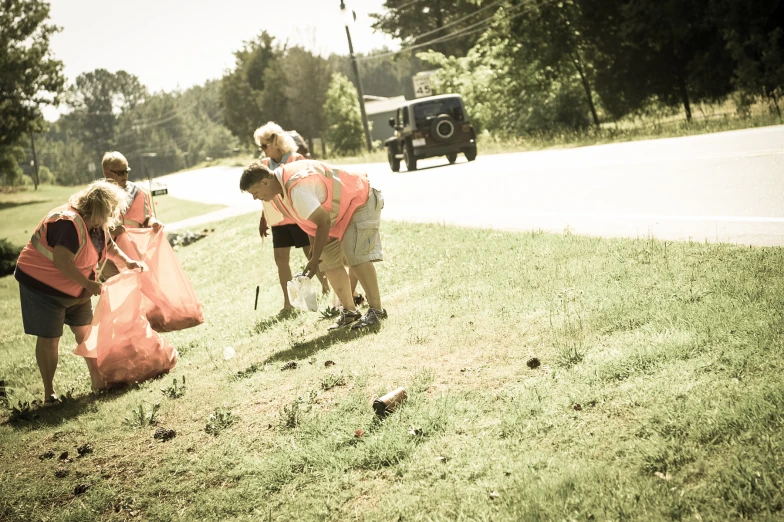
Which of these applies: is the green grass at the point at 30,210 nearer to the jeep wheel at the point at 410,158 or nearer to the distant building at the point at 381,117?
the jeep wheel at the point at 410,158

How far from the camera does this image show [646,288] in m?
5.26

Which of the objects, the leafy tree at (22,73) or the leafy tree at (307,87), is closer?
the leafy tree at (22,73)

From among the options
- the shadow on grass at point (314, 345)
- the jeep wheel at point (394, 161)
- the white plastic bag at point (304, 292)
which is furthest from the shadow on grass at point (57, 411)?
the jeep wheel at point (394, 161)

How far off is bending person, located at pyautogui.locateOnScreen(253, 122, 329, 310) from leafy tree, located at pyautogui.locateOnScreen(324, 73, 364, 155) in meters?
46.3

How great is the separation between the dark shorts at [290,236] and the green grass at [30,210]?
677 inches

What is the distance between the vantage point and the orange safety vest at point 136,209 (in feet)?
25.6

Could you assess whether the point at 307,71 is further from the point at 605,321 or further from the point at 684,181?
the point at 605,321

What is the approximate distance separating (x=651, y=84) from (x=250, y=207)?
632 inches

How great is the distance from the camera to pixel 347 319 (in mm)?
6551

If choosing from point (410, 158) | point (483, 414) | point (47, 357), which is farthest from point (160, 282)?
point (410, 158)

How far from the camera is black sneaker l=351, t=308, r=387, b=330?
6184 millimetres

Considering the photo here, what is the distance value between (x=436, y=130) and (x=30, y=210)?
3073cm

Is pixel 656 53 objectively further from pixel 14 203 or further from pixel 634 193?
pixel 14 203

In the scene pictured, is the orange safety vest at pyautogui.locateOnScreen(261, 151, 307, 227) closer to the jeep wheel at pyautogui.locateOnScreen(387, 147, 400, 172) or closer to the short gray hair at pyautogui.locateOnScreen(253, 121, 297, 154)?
the short gray hair at pyautogui.locateOnScreen(253, 121, 297, 154)
